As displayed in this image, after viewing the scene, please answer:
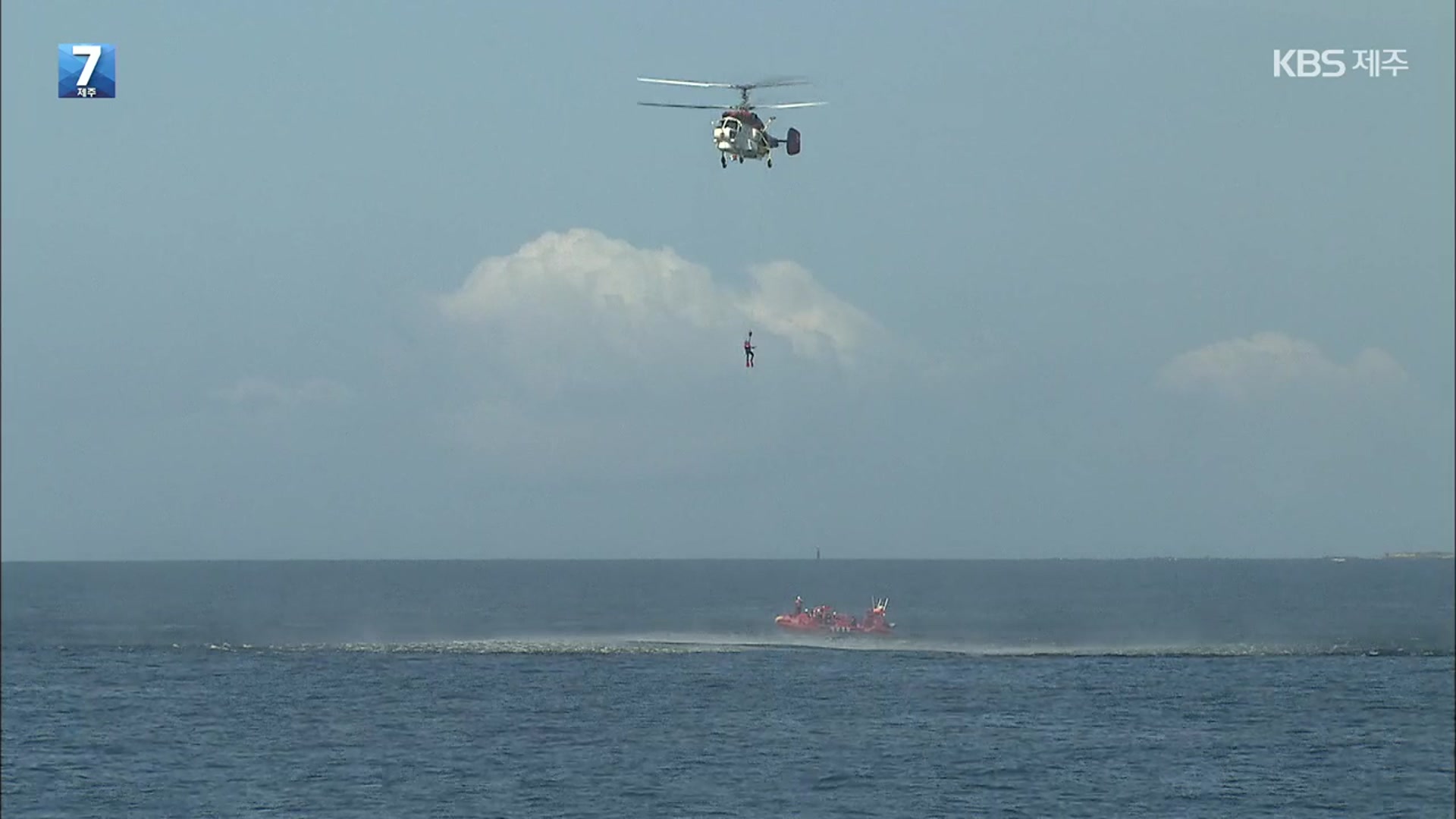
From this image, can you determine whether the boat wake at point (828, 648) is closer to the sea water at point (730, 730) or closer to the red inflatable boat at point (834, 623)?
the sea water at point (730, 730)

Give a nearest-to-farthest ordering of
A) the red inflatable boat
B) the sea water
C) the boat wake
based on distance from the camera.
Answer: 1. the sea water
2. the boat wake
3. the red inflatable boat

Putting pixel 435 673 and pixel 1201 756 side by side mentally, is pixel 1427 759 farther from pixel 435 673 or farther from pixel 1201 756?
pixel 435 673

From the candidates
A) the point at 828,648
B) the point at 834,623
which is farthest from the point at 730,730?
the point at 834,623

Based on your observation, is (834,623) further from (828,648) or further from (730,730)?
(730,730)

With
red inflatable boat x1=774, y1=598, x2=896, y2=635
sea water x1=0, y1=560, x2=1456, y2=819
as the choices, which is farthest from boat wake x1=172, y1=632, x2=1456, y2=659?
red inflatable boat x1=774, y1=598, x2=896, y2=635

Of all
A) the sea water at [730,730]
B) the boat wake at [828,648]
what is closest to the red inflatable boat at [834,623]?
the boat wake at [828,648]

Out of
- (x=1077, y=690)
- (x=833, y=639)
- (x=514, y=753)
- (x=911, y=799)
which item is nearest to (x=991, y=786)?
(x=911, y=799)

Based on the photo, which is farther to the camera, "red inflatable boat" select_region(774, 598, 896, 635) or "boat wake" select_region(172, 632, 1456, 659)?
"red inflatable boat" select_region(774, 598, 896, 635)

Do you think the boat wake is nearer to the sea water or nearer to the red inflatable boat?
the sea water
